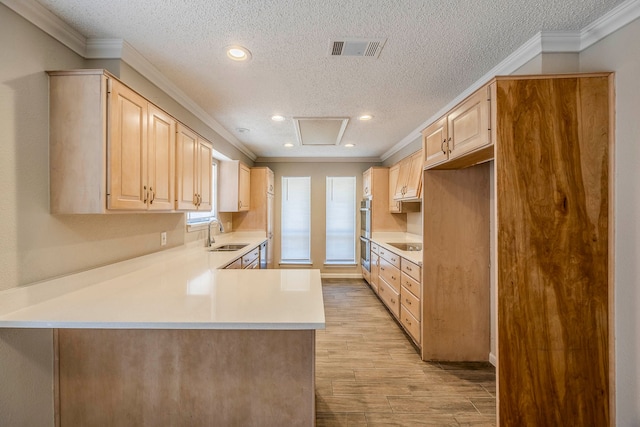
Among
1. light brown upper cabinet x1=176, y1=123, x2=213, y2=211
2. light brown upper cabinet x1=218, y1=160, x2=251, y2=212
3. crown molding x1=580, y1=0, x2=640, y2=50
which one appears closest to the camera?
crown molding x1=580, y1=0, x2=640, y2=50

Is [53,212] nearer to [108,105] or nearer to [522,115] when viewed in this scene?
[108,105]

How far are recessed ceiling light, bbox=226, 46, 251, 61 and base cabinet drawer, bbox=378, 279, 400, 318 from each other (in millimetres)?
2956

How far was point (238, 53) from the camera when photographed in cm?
204

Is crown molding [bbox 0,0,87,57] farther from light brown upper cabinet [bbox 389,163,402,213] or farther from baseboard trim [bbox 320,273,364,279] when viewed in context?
baseboard trim [bbox 320,273,364,279]

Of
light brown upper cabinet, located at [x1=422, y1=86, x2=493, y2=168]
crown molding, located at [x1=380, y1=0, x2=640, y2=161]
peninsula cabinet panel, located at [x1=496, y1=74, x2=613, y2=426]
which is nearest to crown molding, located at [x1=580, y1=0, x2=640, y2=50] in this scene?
crown molding, located at [x1=380, y1=0, x2=640, y2=161]

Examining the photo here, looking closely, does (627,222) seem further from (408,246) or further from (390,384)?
(408,246)

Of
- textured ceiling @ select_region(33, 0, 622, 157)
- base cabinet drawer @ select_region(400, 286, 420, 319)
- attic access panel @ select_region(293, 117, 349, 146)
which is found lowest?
base cabinet drawer @ select_region(400, 286, 420, 319)

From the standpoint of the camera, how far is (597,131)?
5.41 ft

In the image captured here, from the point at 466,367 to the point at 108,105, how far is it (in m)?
3.40

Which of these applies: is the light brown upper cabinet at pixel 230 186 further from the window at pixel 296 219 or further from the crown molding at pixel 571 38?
the crown molding at pixel 571 38

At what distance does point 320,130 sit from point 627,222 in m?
3.11

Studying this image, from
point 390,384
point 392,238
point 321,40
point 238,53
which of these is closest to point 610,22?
point 321,40

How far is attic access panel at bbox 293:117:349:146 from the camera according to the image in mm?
3477

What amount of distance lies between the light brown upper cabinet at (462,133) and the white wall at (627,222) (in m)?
0.66
